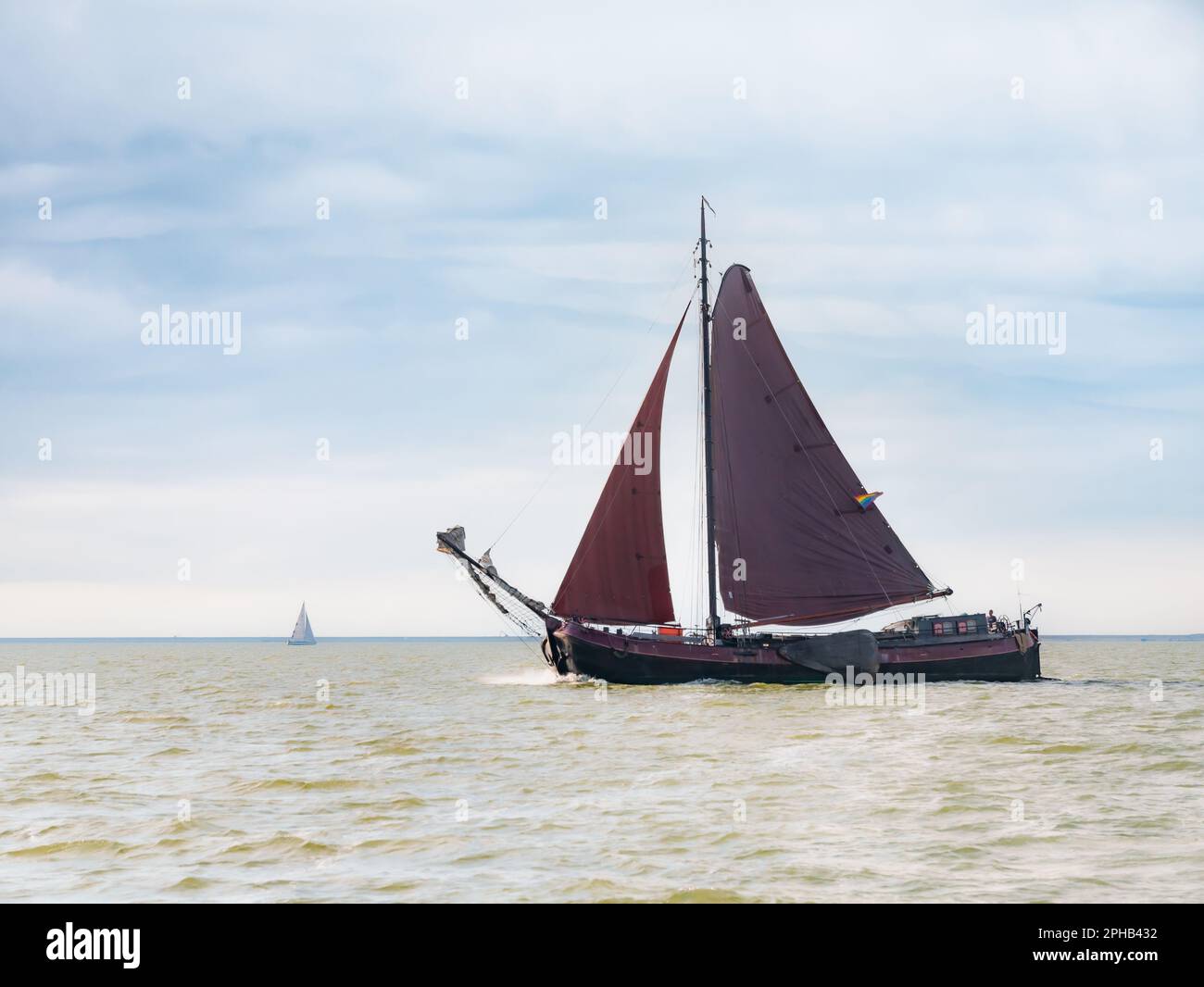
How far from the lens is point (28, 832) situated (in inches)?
704

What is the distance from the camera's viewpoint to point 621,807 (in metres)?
19.0

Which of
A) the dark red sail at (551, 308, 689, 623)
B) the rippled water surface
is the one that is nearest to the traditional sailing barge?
the dark red sail at (551, 308, 689, 623)

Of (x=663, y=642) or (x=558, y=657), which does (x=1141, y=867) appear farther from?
(x=558, y=657)

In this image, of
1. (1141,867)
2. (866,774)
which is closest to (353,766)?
(866,774)

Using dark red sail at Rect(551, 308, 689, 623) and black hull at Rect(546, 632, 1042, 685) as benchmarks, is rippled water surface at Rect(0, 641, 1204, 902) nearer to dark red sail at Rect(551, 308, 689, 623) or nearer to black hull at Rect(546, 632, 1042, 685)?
black hull at Rect(546, 632, 1042, 685)

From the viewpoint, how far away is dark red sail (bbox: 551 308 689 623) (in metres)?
49.9

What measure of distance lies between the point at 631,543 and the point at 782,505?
732 cm

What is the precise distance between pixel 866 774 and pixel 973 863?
7987 millimetres

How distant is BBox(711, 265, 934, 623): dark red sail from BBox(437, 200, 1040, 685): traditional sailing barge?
0.06 metres

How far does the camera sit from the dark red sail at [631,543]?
164 feet

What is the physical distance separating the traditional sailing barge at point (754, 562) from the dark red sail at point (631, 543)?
58mm

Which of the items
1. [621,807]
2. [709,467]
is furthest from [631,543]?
[621,807]

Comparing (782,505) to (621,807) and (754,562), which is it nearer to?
(754,562)
